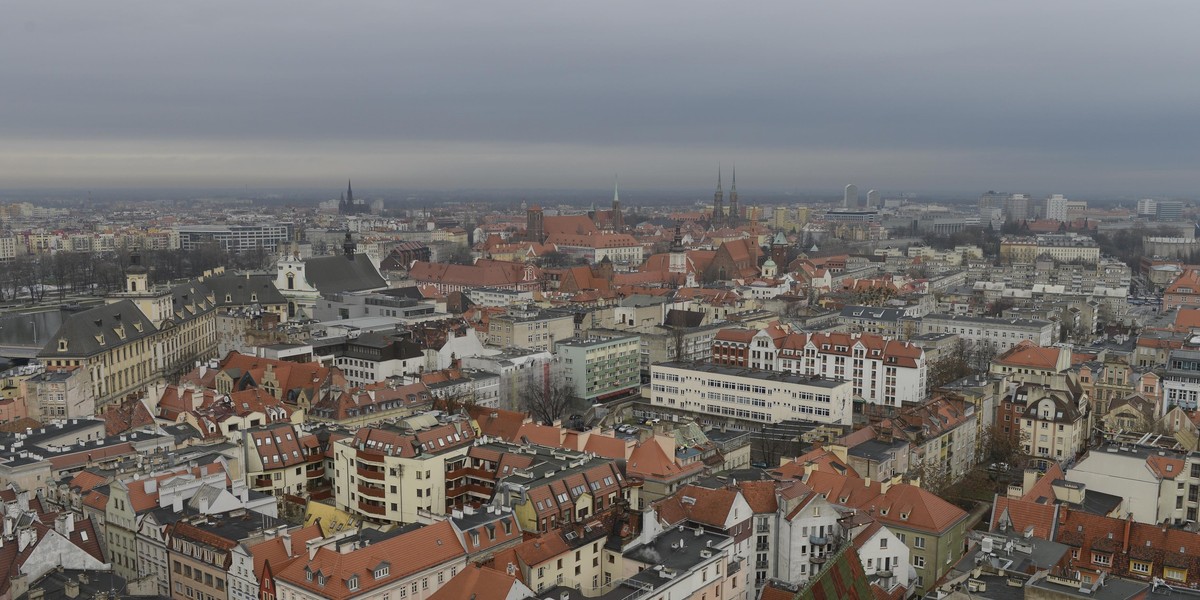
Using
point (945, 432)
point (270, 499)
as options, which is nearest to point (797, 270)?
point (945, 432)

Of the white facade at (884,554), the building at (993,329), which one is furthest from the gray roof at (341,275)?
the white facade at (884,554)

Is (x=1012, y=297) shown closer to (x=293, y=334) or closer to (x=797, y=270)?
(x=797, y=270)

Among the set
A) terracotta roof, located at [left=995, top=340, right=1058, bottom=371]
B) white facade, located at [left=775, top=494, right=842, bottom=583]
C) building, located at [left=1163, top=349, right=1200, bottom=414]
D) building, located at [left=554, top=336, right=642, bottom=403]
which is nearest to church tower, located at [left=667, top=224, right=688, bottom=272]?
building, located at [left=554, top=336, right=642, bottom=403]

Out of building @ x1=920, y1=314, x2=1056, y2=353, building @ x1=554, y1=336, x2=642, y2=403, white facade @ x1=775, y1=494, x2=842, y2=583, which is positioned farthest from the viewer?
building @ x1=920, y1=314, x2=1056, y2=353

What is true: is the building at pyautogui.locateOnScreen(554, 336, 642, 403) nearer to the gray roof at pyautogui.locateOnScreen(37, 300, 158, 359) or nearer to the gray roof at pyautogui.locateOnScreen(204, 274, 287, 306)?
the gray roof at pyautogui.locateOnScreen(37, 300, 158, 359)

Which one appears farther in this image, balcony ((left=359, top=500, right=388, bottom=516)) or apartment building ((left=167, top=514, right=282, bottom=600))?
balcony ((left=359, top=500, right=388, bottom=516))

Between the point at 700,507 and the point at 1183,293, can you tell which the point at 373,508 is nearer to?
the point at 700,507

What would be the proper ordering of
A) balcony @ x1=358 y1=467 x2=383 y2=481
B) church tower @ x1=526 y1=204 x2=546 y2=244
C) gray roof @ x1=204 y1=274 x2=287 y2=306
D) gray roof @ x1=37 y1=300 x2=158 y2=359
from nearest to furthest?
balcony @ x1=358 y1=467 x2=383 y2=481, gray roof @ x1=37 y1=300 x2=158 y2=359, gray roof @ x1=204 y1=274 x2=287 y2=306, church tower @ x1=526 y1=204 x2=546 y2=244
